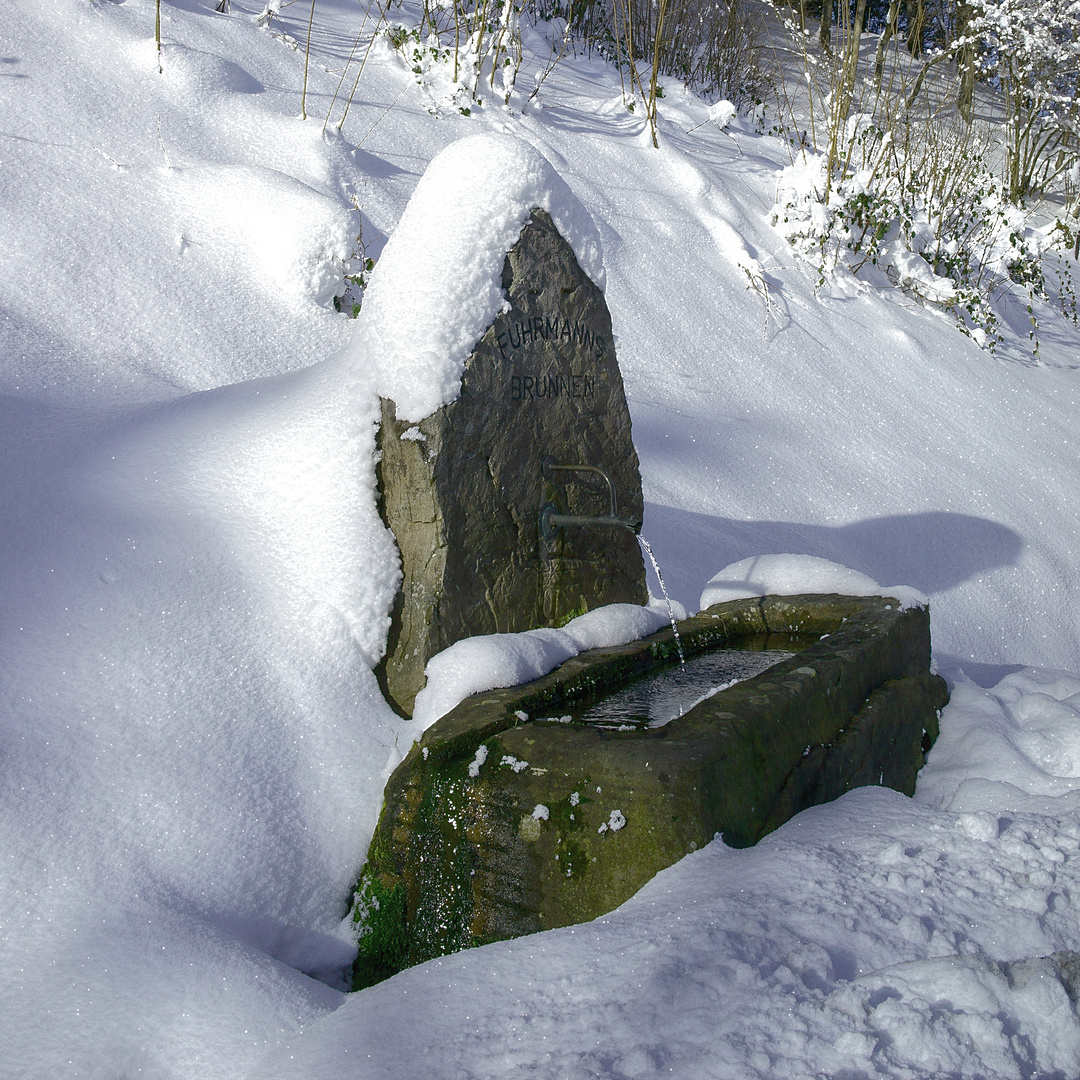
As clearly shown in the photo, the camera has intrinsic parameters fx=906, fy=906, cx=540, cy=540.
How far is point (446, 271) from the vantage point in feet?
6.38

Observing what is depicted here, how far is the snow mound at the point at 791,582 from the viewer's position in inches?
96.7

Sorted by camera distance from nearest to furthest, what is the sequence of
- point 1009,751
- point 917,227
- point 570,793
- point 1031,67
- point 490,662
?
point 570,793 → point 490,662 → point 1009,751 → point 917,227 → point 1031,67

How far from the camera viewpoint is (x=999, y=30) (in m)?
7.30

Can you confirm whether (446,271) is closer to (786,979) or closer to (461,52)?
(786,979)

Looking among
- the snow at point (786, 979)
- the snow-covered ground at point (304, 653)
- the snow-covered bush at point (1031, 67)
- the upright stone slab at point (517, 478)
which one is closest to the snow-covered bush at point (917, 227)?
the snow-covered bush at point (1031, 67)

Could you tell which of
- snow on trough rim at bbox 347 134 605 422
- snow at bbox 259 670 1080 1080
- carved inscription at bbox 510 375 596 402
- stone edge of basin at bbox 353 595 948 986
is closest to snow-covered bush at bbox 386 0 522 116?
snow on trough rim at bbox 347 134 605 422

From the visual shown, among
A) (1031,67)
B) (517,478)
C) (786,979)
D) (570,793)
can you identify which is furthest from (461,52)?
(1031,67)

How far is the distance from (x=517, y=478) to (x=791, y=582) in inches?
34.7

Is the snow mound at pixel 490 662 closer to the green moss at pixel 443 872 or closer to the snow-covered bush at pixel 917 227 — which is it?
the green moss at pixel 443 872

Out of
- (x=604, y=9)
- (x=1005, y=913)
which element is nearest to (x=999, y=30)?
(x=604, y=9)

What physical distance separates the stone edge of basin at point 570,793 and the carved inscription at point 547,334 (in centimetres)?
74

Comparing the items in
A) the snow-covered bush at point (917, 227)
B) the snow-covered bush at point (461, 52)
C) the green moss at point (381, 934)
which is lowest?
the green moss at point (381, 934)

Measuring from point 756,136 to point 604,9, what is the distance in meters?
1.52

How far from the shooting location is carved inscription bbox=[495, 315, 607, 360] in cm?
205
